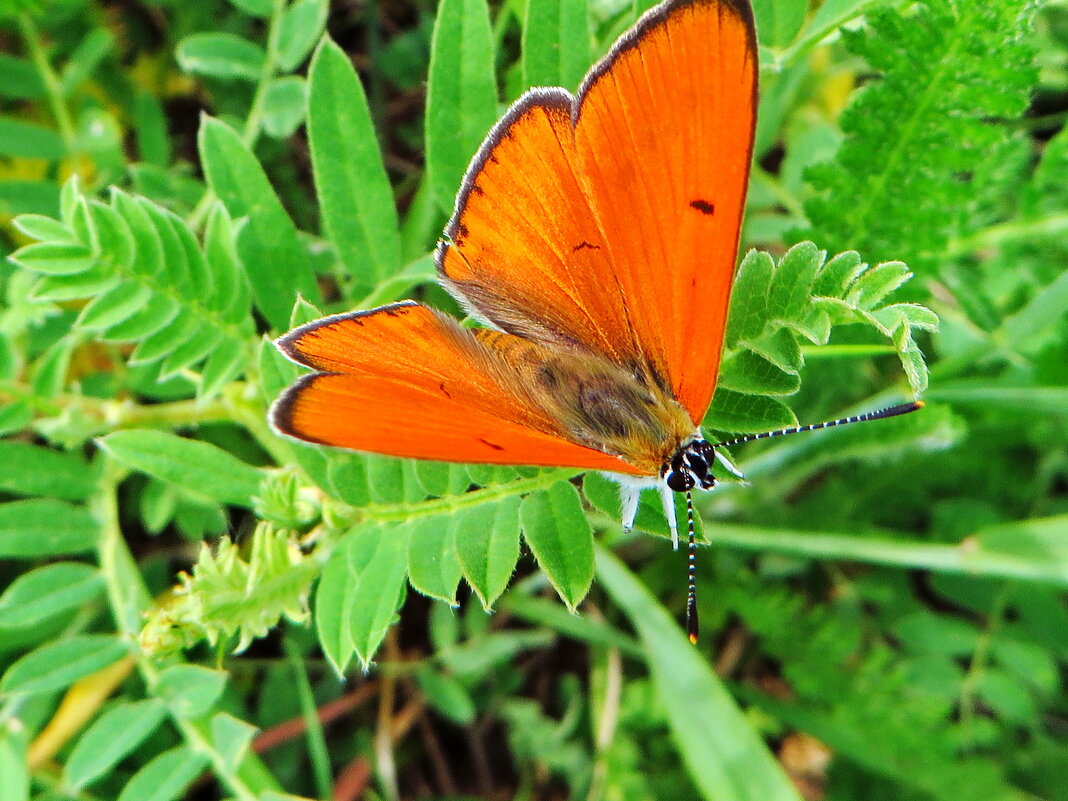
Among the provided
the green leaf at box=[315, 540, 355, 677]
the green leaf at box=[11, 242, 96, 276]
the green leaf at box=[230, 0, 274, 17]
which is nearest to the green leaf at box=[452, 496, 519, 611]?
the green leaf at box=[315, 540, 355, 677]

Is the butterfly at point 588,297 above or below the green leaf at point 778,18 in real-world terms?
below

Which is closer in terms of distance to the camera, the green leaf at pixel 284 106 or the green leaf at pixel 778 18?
the green leaf at pixel 778 18

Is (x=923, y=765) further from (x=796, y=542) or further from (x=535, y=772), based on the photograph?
(x=535, y=772)

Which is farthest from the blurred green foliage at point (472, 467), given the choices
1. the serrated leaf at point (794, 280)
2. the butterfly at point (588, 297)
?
the butterfly at point (588, 297)

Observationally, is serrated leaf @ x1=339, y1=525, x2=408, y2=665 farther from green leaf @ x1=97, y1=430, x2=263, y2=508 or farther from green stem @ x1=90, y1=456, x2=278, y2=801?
green stem @ x1=90, y1=456, x2=278, y2=801

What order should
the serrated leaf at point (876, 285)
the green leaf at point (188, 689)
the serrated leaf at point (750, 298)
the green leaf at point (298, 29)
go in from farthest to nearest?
the green leaf at point (298, 29), the green leaf at point (188, 689), the serrated leaf at point (750, 298), the serrated leaf at point (876, 285)

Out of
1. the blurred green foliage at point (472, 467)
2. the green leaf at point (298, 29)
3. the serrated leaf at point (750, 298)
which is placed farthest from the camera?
the green leaf at point (298, 29)

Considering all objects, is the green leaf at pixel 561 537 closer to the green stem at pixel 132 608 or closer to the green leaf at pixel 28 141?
the green stem at pixel 132 608
